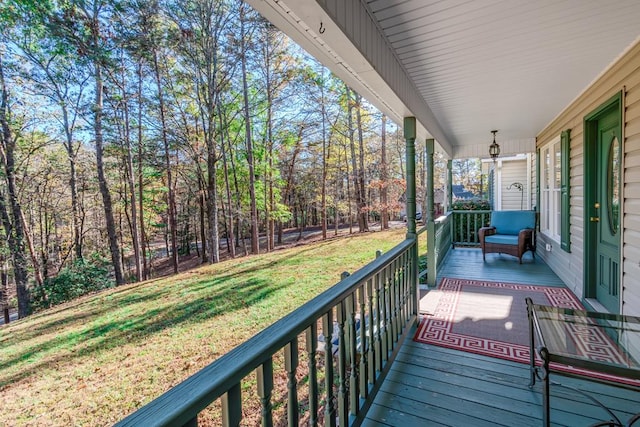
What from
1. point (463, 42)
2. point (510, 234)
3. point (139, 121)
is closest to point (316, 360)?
point (463, 42)

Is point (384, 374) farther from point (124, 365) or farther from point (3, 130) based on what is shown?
point (3, 130)

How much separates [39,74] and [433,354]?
40.7ft

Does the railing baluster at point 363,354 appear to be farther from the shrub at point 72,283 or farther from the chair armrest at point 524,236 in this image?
the shrub at point 72,283

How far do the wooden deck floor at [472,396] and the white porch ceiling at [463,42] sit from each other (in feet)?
7.01

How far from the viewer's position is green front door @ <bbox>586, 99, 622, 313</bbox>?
2768 millimetres

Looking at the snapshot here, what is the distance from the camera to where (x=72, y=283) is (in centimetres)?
935

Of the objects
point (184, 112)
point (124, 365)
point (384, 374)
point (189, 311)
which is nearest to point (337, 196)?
point (184, 112)

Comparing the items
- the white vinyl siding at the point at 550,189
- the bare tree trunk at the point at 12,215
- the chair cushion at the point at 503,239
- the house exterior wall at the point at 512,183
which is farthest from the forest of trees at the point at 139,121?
the white vinyl siding at the point at 550,189

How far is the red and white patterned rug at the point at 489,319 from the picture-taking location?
240cm

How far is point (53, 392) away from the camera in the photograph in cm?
350

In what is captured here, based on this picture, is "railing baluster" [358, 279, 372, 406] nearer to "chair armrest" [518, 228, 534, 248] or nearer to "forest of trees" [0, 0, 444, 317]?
"chair armrest" [518, 228, 534, 248]

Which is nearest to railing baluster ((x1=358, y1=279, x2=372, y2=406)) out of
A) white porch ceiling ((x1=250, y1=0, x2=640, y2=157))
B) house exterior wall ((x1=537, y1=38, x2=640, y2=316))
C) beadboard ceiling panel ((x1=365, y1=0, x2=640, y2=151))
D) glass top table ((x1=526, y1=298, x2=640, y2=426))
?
glass top table ((x1=526, y1=298, x2=640, y2=426))

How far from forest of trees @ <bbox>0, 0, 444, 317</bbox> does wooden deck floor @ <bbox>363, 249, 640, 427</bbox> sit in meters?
10.2

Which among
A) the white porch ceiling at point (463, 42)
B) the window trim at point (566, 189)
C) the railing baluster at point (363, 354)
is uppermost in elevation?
the white porch ceiling at point (463, 42)
